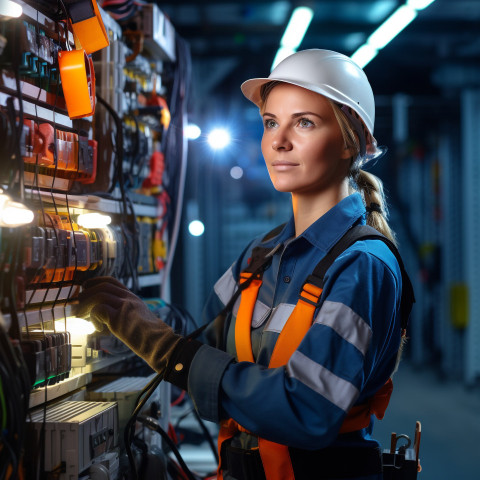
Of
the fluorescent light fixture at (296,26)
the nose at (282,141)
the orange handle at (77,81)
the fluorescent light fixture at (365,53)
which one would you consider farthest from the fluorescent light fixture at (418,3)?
the orange handle at (77,81)

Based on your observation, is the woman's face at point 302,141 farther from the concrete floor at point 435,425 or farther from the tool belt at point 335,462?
the concrete floor at point 435,425

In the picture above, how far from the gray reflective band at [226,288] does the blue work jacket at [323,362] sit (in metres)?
0.29

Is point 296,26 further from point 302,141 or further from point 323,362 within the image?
point 323,362

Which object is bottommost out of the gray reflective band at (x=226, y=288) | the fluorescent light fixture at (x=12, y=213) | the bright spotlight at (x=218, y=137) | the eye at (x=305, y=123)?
the gray reflective band at (x=226, y=288)

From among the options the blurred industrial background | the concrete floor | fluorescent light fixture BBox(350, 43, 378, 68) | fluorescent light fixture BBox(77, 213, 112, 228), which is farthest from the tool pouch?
fluorescent light fixture BBox(350, 43, 378, 68)

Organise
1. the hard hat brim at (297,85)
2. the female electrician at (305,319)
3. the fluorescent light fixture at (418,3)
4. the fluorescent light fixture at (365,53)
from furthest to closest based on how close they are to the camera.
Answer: the fluorescent light fixture at (365,53) < the fluorescent light fixture at (418,3) < the hard hat brim at (297,85) < the female electrician at (305,319)

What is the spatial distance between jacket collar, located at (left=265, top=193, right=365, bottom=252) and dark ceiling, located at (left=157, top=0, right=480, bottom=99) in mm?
2630

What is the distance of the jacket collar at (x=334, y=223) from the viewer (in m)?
1.57

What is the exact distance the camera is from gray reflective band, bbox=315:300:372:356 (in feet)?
4.23

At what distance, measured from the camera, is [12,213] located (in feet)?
3.86

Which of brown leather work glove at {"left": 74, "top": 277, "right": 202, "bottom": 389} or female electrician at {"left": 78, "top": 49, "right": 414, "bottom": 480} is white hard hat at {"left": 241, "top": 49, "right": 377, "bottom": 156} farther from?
brown leather work glove at {"left": 74, "top": 277, "right": 202, "bottom": 389}

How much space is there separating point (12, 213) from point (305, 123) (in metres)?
0.83

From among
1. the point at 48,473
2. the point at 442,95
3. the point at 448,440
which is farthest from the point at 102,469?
the point at 442,95

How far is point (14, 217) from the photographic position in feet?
3.89
